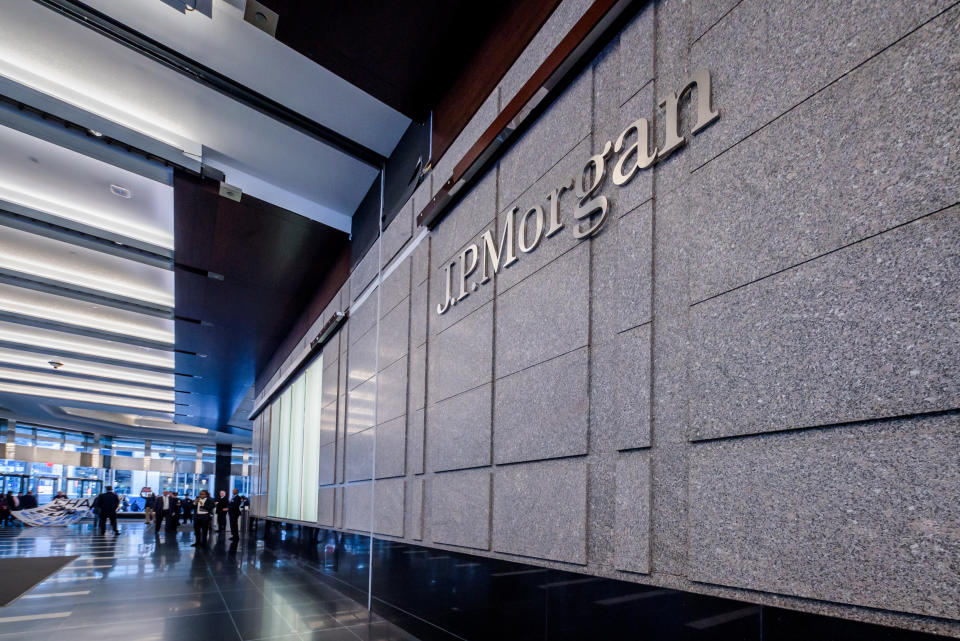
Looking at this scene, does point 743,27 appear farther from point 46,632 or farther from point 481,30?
point 46,632

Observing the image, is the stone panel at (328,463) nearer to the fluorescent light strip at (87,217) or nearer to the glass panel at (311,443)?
the glass panel at (311,443)

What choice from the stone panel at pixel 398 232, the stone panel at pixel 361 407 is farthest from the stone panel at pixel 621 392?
the stone panel at pixel 361 407

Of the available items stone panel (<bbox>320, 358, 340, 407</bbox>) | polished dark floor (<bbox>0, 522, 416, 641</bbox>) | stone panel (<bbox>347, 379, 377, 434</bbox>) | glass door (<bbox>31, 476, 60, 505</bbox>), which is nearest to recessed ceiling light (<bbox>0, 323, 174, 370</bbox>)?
polished dark floor (<bbox>0, 522, 416, 641</bbox>)

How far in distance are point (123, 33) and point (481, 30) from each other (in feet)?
9.91

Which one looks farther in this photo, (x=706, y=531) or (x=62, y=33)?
(x=62, y=33)

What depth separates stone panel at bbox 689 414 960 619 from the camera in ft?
4.51

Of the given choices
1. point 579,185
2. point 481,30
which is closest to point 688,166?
point 579,185

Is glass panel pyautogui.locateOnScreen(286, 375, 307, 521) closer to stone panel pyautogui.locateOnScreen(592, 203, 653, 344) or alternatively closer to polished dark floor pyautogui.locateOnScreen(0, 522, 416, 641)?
polished dark floor pyautogui.locateOnScreen(0, 522, 416, 641)

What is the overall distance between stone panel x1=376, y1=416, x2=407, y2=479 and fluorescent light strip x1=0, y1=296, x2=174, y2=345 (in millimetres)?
9605

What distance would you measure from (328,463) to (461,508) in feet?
15.6

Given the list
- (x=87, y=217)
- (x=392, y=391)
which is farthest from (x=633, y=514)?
(x=87, y=217)

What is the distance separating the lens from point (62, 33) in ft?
16.4

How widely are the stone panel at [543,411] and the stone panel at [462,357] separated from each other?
302mm

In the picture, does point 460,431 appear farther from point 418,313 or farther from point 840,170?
point 840,170
